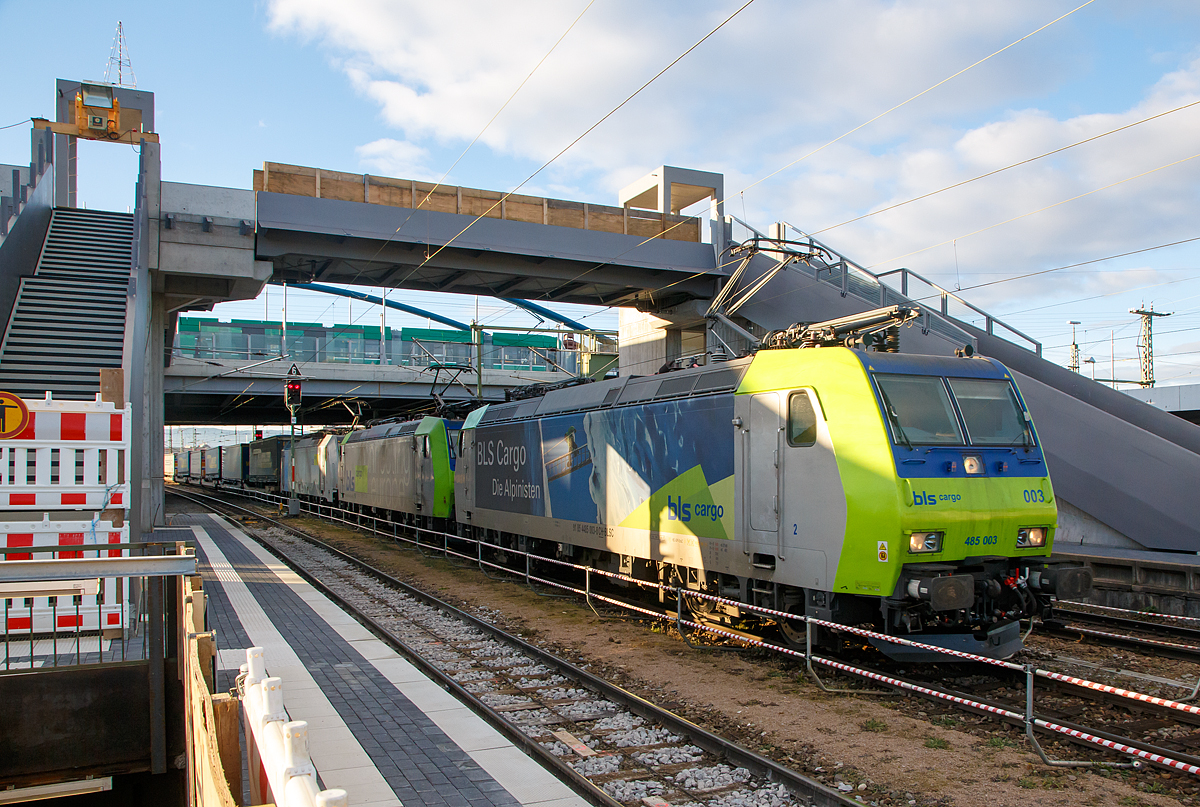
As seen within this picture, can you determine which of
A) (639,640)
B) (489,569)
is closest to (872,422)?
(639,640)

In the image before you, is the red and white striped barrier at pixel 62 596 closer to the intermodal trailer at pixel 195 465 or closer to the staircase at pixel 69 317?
the staircase at pixel 69 317

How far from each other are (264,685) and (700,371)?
8.44 m

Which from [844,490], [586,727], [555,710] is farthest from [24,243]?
[844,490]

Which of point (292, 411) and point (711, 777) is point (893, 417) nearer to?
point (711, 777)

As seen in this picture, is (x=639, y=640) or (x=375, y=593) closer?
(x=639, y=640)

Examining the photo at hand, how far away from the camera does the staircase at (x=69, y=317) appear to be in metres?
14.2

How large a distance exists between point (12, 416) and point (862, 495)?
30.8ft

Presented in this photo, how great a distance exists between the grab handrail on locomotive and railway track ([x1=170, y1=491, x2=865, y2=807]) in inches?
90.4

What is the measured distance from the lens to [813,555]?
8484 mm

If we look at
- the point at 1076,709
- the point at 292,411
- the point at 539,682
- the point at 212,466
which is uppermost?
the point at 292,411

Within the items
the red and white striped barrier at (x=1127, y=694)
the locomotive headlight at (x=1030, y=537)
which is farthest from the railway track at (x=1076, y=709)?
the locomotive headlight at (x=1030, y=537)

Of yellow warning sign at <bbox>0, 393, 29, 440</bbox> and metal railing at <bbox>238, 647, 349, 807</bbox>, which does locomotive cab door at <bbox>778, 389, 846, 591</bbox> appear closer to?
metal railing at <bbox>238, 647, 349, 807</bbox>

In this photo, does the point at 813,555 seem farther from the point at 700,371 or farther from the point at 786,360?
the point at 700,371

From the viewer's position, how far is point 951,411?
28.5 ft
